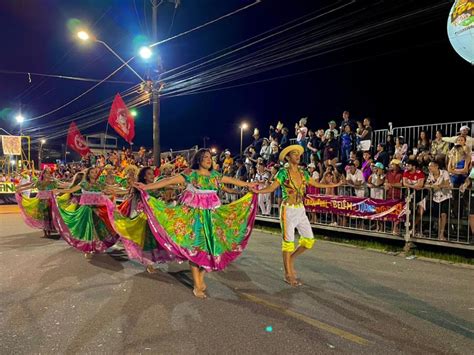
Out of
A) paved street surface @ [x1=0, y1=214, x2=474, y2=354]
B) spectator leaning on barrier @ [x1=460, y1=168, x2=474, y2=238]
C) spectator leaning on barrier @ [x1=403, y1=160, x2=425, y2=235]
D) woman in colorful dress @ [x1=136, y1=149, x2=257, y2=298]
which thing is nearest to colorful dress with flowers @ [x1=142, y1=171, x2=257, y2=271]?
woman in colorful dress @ [x1=136, y1=149, x2=257, y2=298]

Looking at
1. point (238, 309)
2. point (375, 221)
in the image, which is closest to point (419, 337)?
point (238, 309)

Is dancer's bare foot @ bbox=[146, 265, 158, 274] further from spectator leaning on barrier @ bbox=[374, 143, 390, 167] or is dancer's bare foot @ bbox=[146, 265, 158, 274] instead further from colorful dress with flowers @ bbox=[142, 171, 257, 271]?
spectator leaning on barrier @ bbox=[374, 143, 390, 167]

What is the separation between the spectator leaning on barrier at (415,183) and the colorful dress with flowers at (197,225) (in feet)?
14.7

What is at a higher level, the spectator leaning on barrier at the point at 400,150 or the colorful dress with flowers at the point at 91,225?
the spectator leaning on barrier at the point at 400,150

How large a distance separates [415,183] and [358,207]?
4.39 feet

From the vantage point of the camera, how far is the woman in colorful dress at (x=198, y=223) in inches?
219

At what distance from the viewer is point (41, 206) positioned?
428 inches

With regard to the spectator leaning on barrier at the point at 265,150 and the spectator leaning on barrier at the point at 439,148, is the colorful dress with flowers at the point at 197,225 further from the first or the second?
the spectator leaning on barrier at the point at 265,150

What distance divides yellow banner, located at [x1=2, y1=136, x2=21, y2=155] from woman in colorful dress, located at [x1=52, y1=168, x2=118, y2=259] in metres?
17.2

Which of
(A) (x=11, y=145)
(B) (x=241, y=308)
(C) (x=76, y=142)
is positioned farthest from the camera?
(A) (x=11, y=145)

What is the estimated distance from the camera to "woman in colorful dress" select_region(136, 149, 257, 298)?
18.2 ft

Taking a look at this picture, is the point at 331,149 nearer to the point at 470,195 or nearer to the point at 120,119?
the point at 470,195

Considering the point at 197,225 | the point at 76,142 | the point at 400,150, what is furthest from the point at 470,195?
the point at 76,142

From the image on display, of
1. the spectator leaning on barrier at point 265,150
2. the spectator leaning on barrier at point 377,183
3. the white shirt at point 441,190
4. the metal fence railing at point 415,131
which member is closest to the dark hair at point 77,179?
the spectator leaning on barrier at point 377,183
